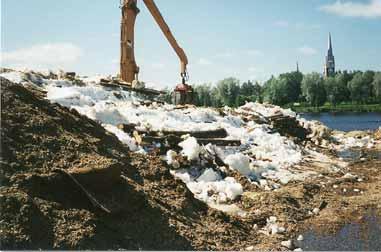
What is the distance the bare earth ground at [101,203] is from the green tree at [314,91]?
2149 inches

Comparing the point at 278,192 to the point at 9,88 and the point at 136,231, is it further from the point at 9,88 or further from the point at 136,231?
the point at 9,88

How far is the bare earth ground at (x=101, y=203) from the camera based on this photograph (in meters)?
6.39

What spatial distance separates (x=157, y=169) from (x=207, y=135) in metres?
6.47

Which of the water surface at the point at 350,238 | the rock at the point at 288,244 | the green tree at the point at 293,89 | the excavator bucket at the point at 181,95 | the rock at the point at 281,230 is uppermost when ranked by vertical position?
the green tree at the point at 293,89

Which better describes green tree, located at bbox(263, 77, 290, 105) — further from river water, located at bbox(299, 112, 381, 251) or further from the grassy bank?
river water, located at bbox(299, 112, 381, 251)

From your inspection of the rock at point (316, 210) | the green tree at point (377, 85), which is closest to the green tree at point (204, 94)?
the green tree at point (377, 85)

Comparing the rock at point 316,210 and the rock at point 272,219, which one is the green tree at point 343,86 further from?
the rock at point 272,219

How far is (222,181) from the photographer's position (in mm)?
11125

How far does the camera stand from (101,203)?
713cm

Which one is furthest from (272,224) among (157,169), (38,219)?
(38,219)

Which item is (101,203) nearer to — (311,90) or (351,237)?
(351,237)

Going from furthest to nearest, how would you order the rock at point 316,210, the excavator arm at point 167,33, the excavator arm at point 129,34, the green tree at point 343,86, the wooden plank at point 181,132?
1. the green tree at point 343,86
2. the excavator arm at point 167,33
3. the excavator arm at point 129,34
4. the wooden plank at point 181,132
5. the rock at point 316,210

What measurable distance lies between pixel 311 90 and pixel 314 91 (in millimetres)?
869

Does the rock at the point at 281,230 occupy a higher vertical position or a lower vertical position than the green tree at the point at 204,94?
lower
